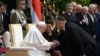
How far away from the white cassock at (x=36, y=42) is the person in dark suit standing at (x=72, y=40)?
2.01ft

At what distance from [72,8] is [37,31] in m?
4.96

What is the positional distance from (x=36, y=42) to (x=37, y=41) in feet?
0.11

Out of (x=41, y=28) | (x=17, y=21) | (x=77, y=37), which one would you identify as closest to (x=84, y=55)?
(x=77, y=37)

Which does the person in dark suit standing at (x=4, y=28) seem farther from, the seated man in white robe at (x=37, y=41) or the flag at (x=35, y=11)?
the seated man in white robe at (x=37, y=41)

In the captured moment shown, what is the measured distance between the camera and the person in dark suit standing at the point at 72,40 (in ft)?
37.9

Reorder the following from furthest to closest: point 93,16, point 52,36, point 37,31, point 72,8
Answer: point 93,16, point 72,8, point 52,36, point 37,31

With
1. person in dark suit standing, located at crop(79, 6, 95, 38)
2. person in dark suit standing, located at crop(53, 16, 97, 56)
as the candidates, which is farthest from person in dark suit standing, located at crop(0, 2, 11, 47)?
person in dark suit standing, located at crop(79, 6, 95, 38)

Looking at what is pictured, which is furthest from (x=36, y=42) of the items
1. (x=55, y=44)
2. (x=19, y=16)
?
(x=19, y=16)

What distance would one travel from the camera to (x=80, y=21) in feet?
53.3

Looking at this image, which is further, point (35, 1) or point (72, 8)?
point (72, 8)

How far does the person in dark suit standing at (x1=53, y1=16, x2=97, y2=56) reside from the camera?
11.5 metres

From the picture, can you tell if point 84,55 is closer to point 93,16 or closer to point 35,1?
point 35,1

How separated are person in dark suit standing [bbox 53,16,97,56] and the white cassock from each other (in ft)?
2.01

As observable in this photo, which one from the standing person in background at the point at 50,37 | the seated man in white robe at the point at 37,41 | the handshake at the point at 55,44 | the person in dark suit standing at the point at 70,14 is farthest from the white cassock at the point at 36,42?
the person in dark suit standing at the point at 70,14
